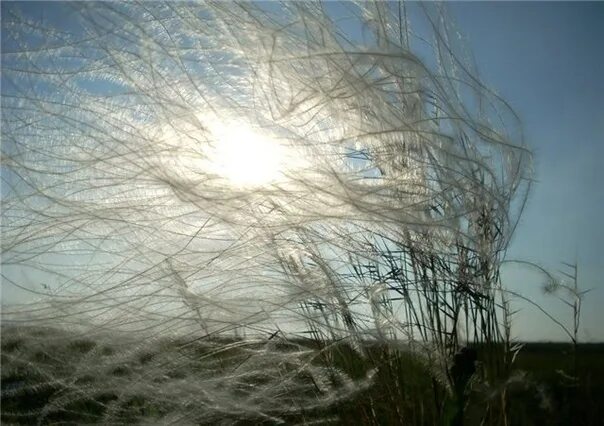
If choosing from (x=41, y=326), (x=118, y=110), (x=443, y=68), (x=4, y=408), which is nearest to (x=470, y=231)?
(x=443, y=68)

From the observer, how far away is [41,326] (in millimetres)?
2537

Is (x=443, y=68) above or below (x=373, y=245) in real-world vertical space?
above

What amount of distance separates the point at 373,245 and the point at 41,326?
141 cm

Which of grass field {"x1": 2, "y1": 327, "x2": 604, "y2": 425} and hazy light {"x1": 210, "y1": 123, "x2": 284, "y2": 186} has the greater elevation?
hazy light {"x1": 210, "y1": 123, "x2": 284, "y2": 186}

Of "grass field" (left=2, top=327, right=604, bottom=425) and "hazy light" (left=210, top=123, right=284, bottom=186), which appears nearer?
"grass field" (left=2, top=327, right=604, bottom=425)

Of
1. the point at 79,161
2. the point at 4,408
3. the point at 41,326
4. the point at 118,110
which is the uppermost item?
the point at 118,110

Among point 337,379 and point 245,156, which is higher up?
point 245,156

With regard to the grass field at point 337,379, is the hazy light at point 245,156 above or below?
above

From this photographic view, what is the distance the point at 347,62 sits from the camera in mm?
2129

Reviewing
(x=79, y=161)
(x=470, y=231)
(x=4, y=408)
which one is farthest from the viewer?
(x=4, y=408)

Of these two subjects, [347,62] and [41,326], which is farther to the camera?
[41,326]

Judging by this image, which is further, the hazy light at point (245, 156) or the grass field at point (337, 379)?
the hazy light at point (245, 156)

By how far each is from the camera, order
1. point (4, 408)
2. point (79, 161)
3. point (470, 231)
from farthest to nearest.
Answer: point (4, 408) → point (79, 161) → point (470, 231)

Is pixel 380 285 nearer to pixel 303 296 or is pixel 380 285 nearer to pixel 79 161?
pixel 303 296
